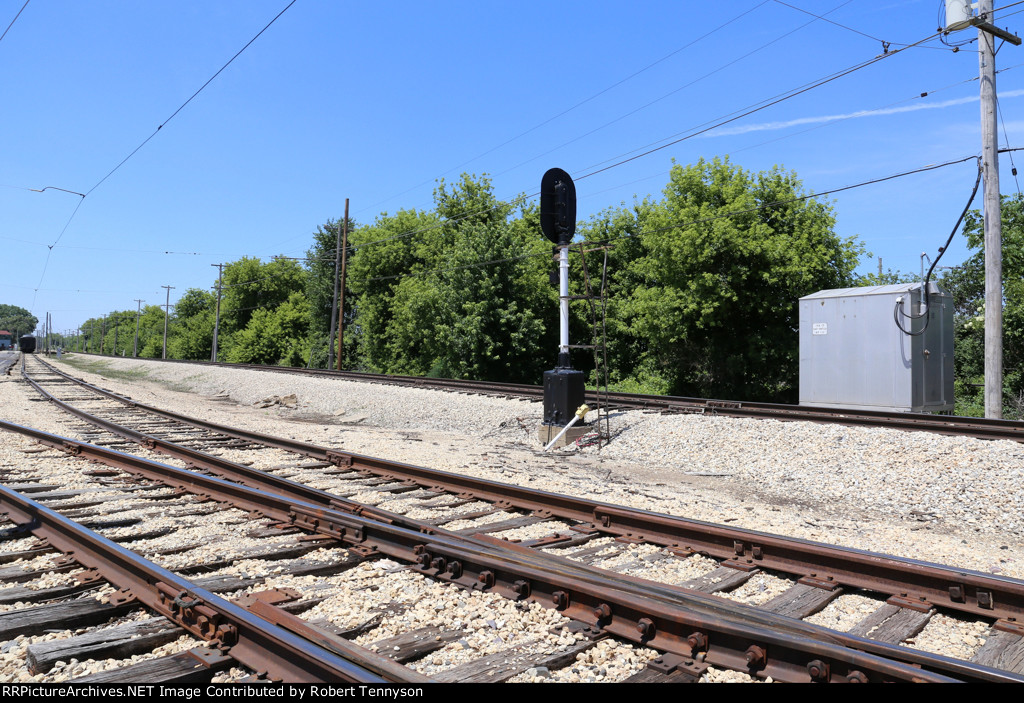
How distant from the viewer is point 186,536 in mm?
5793

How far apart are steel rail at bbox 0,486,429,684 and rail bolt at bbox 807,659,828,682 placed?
176cm

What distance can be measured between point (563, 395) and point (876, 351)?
25.5 ft

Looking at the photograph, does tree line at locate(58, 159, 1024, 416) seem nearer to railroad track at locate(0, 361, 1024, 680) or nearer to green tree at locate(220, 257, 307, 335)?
railroad track at locate(0, 361, 1024, 680)

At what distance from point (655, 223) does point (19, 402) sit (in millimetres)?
22935

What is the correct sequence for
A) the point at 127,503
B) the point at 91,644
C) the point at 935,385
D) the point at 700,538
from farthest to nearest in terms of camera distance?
the point at 935,385 < the point at 127,503 < the point at 700,538 < the point at 91,644

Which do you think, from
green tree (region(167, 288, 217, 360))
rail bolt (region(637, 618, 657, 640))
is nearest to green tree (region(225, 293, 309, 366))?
green tree (region(167, 288, 217, 360))

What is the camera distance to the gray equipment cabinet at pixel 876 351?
48.5 ft

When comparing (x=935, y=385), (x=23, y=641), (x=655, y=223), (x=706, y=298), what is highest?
(x=655, y=223)

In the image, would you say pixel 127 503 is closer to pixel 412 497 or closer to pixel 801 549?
pixel 412 497

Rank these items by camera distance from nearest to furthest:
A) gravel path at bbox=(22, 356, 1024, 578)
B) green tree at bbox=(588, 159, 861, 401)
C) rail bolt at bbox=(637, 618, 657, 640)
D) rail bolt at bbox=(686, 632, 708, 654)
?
1. rail bolt at bbox=(686, 632, 708, 654)
2. rail bolt at bbox=(637, 618, 657, 640)
3. gravel path at bbox=(22, 356, 1024, 578)
4. green tree at bbox=(588, 159, 861, 401)

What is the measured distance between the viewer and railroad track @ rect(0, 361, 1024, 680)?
10.9ft

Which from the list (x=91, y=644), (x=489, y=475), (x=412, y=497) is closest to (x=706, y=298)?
(x=489, y=475)

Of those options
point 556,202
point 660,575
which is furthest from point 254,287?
point 660,575

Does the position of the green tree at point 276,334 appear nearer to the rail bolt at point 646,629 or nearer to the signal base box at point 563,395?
the signal base box at point 563,395
